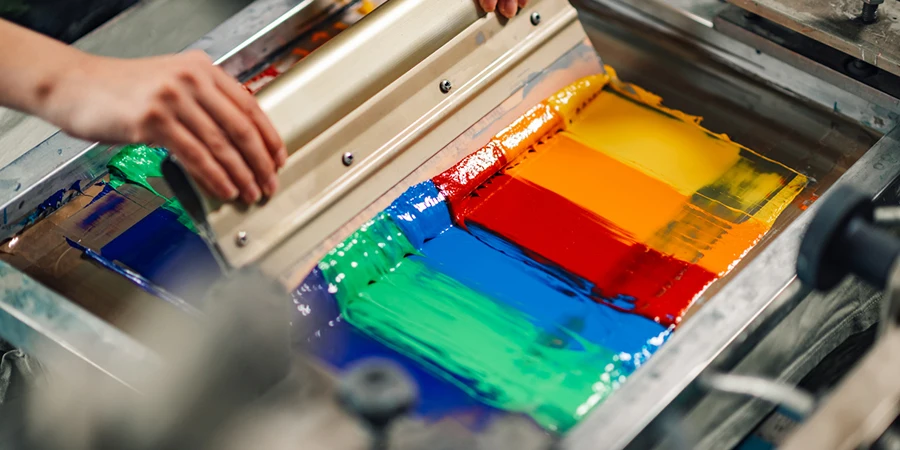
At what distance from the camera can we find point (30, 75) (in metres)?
1.25

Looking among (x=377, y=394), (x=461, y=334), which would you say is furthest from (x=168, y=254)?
(x=377, y=394)

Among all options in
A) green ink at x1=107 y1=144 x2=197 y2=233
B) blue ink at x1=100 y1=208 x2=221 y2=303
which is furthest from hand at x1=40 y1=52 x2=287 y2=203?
green ink at x1=107 y1=144 x2=197 y2=233

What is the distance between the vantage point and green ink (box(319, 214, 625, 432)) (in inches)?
50.4

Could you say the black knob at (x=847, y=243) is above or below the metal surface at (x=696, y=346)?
above

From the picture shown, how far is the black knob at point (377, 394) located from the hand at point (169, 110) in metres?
0.51

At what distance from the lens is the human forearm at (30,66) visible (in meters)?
1.25

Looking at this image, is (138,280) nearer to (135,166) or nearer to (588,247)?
(135,166)

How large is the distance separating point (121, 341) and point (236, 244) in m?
0.20

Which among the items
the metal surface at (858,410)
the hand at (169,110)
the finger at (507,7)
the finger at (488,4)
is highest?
the hand at (169,110)

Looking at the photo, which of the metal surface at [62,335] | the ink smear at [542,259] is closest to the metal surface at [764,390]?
the ink smear at [542,259]

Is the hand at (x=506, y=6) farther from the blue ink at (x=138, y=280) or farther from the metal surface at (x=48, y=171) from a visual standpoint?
the blue ink at (x=138, y=280)

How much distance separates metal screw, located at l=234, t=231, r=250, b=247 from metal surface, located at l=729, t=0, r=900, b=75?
3.20ft

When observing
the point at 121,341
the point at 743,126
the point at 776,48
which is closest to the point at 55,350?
the point at 121,341

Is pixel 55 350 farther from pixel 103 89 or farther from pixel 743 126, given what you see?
pixel 743 126
